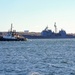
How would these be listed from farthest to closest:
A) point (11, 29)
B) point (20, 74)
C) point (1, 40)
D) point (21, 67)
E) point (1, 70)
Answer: point (11, 29) → point (1, 40) → point (21, 67) → point (1, 70) → point (20, 74)

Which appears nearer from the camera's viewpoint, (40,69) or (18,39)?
(40,69)

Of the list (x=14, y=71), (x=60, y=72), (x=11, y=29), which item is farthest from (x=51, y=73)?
(x=11, y=29)

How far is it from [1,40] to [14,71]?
399 ft

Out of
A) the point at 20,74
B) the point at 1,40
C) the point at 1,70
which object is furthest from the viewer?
the point at 1,40

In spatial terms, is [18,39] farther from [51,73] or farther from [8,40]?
[51,73]

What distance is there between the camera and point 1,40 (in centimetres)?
15362

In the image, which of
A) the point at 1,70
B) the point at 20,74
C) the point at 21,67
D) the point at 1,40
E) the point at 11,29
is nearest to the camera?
the point at 20,74

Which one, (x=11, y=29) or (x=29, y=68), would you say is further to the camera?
(x=11, y=29)

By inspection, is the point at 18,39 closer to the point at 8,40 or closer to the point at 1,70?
the point at 8,40

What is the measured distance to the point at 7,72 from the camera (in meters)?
31.9

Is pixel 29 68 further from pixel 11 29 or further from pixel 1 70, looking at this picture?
pixel 11 29

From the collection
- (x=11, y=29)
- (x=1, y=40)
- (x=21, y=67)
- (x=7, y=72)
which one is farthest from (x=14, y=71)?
(x=11, y=29)

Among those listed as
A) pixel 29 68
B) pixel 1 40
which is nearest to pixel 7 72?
pixel 29 68

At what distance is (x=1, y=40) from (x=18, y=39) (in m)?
6.42
